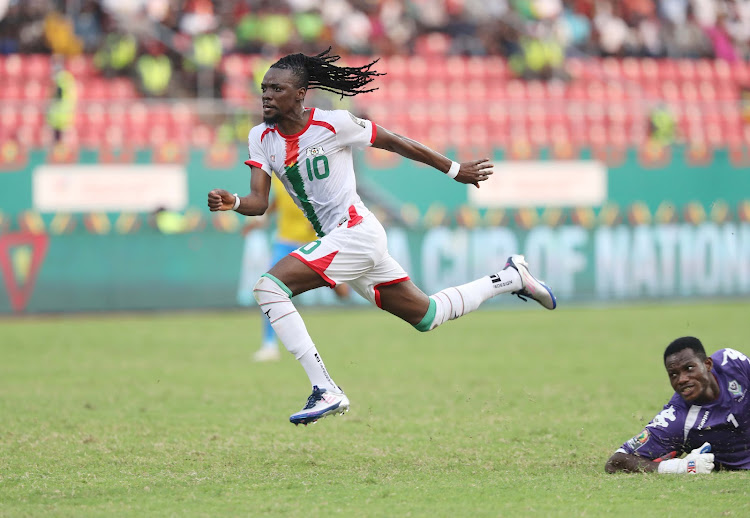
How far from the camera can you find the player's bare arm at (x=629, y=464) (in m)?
6.47

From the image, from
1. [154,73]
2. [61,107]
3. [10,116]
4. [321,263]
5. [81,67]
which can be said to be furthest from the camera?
[81,67]

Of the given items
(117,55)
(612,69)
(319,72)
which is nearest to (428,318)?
(319,72)

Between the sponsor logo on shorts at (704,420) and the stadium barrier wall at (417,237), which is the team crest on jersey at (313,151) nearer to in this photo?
the sponsor logo on shorts at (704,420)

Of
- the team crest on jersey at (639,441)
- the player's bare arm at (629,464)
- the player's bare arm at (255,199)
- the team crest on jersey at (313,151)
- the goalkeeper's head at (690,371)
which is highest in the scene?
the team crest on jersey at (313,151)

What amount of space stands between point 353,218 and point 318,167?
41cm

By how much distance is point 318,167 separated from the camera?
7.16 metres

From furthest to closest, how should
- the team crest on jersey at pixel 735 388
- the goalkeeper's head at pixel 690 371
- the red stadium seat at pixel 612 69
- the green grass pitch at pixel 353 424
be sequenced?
1. the red stadium seat at pixel 612 69
2. the team crest on jersey at pixel 735 388
3. the goalkeeper's head at pixel 690 371
4. the green grass pitch at pixel 353 424

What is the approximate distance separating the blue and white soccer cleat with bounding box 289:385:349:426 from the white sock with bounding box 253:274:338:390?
3.6 inches

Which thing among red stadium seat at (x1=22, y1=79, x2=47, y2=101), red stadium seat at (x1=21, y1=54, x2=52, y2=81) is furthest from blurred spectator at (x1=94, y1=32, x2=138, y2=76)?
red stadium seat at (x1=22, y1=79, x2=47, y2=101)

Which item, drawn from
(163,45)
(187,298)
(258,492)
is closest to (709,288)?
(187,298)

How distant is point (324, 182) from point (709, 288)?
13901 millimetres

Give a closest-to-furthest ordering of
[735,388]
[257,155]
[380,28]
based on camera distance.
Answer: [735,388]
[257,155]
[380,28]

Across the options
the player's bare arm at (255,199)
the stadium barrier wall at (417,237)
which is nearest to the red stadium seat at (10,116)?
the stadium barrier wall at (417,237)

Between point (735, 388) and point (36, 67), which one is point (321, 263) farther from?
point (36, 67)
